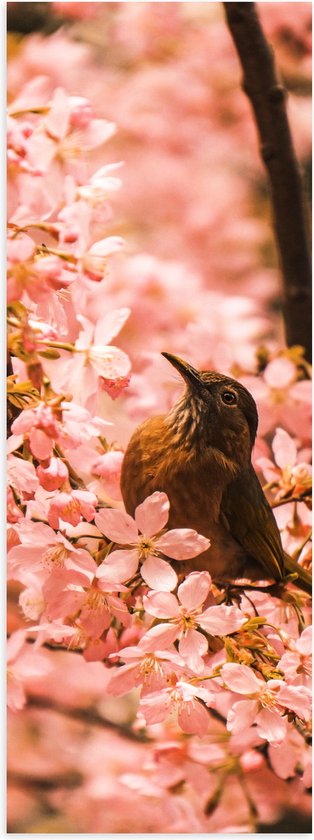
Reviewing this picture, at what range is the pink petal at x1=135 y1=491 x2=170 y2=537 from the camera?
82cm

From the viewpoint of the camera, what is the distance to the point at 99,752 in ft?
4.16

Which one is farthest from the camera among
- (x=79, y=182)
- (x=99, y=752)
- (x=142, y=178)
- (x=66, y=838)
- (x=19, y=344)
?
(x=142, y=178)

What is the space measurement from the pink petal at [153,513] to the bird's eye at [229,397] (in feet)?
0.57

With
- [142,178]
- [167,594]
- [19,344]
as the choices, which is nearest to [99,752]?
[167,594]

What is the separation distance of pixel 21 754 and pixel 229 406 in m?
0.64

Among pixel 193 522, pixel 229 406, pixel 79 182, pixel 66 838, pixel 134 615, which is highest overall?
pixel 79 182

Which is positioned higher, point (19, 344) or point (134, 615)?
point (19, 344)

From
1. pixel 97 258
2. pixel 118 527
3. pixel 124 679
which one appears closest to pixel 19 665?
pixel 124 679

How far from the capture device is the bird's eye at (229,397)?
945 mm

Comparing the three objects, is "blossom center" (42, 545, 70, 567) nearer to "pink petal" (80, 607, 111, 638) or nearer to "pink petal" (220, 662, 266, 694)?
"pink petal" (80, 607, 111, 638)

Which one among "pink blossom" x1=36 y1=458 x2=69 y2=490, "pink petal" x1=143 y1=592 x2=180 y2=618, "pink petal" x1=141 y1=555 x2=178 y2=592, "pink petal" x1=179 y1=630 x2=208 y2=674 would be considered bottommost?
"pink petal" x1=179 y1=630 x2=208 y2=674

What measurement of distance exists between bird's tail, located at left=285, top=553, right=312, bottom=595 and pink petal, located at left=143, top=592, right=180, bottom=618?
22 centimetres

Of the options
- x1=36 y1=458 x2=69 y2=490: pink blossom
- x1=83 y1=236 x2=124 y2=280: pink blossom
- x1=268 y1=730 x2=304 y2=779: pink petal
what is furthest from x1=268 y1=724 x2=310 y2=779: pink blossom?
x1=83 y1=236 x2=124 y2=280: pink blossom

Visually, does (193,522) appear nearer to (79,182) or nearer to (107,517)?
(107,517)
